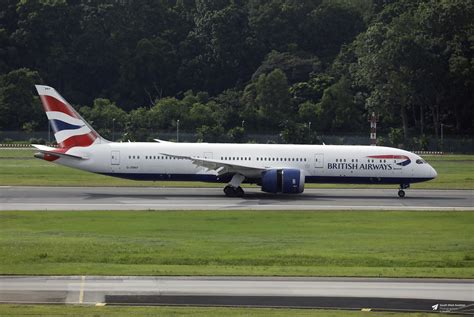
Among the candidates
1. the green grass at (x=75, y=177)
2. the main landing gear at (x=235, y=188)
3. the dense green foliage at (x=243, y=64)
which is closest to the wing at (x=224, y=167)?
the main landing gear at (x=235, y=188)

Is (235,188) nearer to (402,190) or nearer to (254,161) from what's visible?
(254,161)

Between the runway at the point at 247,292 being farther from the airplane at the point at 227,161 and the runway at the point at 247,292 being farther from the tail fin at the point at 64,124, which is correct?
the tail fin at the point at 64,124

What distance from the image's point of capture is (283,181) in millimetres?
51750

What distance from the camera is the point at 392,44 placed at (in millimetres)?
111750

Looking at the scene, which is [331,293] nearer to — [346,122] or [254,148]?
[254,148]

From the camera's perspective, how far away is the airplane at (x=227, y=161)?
52.4 m

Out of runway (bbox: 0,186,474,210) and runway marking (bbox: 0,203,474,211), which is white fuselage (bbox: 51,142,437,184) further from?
runway marking (bbox: 0,203,474,211)

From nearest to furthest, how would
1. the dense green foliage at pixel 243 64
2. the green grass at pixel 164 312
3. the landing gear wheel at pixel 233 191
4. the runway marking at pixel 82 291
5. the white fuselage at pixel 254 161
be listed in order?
the green grass at pixel 164 312 < the runway marking at pixel 82 291 < the landing gear wheel at pixel 233 191 < the white fuselage at pixel 254 161 < the dense green foliage at pixel 243 64

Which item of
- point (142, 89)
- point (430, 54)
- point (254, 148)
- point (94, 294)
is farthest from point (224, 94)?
point (94, 294)

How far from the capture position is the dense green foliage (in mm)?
110312

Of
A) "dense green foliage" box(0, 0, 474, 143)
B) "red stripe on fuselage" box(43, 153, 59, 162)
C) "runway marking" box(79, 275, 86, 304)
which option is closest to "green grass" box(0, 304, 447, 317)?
"runway marking" box(79, 275, 86, 304)

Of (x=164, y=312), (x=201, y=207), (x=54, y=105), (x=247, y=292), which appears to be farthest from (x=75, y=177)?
(x=164, y=312)

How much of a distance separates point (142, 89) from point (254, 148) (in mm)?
73044

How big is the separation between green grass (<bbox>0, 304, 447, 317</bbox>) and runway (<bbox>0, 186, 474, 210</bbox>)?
2301 cm
